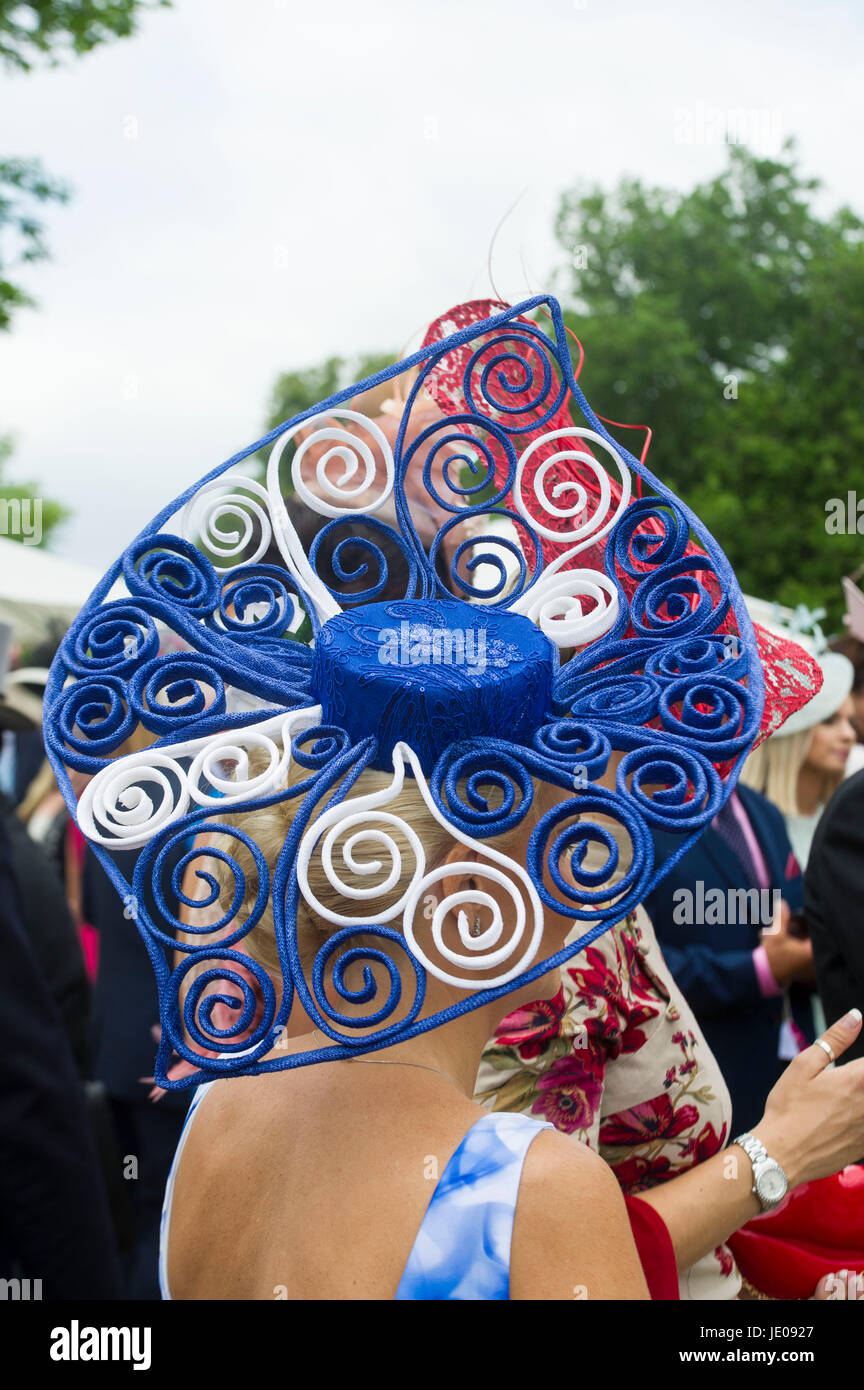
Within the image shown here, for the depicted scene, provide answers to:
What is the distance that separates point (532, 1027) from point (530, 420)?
3.20 ft

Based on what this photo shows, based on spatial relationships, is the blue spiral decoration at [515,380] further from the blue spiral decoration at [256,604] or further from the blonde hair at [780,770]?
the blonde hair at [780,770]

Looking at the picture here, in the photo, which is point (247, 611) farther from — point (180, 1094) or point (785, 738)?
point (785, 738)

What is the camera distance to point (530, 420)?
6.39ft

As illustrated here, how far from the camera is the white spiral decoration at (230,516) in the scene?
5.71 feet

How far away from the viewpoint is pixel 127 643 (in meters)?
1.60

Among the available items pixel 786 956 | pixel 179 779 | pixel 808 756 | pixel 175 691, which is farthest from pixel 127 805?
pixel 808 756

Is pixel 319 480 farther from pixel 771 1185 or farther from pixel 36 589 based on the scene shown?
pixel 36 589

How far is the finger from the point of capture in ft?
5.88

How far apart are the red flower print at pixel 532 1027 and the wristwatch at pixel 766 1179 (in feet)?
1.06

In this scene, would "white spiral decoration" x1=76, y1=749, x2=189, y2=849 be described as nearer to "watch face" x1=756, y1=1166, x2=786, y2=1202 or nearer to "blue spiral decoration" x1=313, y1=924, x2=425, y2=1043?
"blue spiral decoration" x1=313, y1=924, x2=425, y2=1043

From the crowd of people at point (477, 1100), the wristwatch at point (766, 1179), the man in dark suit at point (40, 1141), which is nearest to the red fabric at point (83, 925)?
the crowd of people at point (477, 1100)

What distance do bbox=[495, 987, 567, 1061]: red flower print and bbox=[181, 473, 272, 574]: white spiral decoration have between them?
819 mm

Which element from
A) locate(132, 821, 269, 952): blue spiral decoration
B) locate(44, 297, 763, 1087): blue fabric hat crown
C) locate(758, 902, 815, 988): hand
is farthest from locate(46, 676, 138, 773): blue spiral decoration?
locate(758, 902, 815, 988): hand

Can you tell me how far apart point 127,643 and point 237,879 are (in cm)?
44
